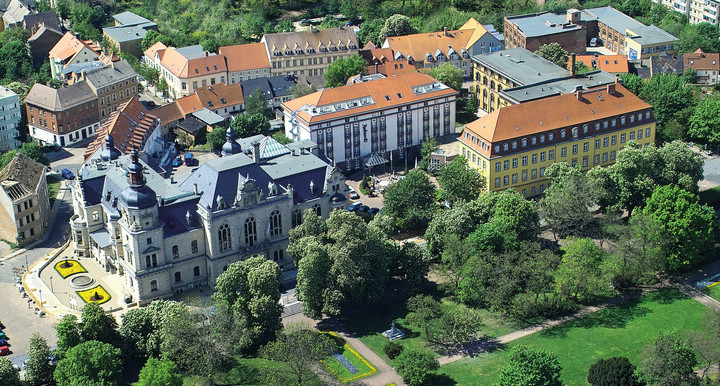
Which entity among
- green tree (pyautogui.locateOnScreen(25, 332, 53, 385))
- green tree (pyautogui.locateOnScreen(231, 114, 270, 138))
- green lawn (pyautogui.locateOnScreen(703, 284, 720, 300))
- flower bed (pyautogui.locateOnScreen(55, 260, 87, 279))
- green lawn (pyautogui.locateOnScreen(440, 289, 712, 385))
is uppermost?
green tree (pyautogui.locateOnScreen(231, 114, 270, 138))

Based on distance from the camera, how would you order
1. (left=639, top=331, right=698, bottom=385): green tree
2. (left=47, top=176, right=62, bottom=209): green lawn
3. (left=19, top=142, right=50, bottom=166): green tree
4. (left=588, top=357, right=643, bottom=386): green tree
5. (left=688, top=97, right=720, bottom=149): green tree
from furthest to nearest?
(left=688, top=97, right=720, bottom=149): green tree → (left=19, top=142, right=50, bottom=166): green tree → (left=47, top=176, right=62, bottom=209): green lawn → (left=588, top=357, right=643, bottom=386): green tree → (left=639, top=331, right=698, bottom=385): green tree

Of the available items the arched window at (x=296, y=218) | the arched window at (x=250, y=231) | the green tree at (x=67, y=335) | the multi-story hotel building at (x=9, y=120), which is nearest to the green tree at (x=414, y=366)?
the arched window at (x=250, y=231)

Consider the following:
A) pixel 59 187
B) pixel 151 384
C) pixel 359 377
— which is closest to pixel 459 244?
pixel 359 377

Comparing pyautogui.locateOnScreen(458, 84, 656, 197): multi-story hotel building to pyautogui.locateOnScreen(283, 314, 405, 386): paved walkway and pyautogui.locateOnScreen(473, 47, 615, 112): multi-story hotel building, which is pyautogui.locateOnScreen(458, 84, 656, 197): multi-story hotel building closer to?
pyautogui.locateOnScreen(473, 47, 615, 112): multi-story hotel building

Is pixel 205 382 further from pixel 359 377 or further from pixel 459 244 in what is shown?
pixel 459 244

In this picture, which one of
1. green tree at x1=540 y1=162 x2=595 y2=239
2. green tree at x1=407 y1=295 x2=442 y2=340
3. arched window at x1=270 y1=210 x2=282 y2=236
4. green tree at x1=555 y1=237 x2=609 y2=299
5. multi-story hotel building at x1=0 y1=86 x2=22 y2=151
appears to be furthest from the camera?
multi-story hotel building at x1=0 y1=86 x2=22 y2=151

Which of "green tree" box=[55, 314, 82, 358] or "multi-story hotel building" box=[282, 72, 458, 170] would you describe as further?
"multi-story hotel building" box=[282, 72, 458, 170]

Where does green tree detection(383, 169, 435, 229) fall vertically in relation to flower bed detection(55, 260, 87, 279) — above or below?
above

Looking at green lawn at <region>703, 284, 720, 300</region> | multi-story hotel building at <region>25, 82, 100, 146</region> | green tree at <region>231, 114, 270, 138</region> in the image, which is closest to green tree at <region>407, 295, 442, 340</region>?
green lawn at <region>703, 284, 720, 300</region>
